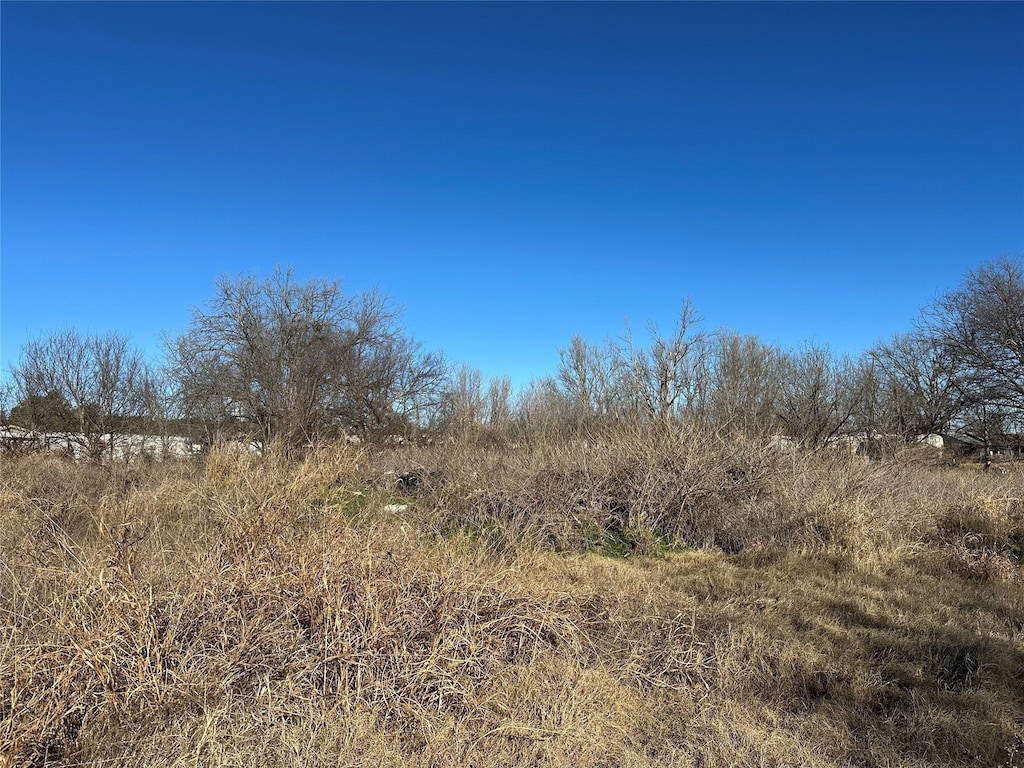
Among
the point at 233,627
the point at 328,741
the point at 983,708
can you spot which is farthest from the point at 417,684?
the point at 983,708

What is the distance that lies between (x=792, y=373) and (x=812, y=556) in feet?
54.5

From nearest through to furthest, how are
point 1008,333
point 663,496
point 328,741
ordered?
point 328,741 < point 663,496 < point 1008,333

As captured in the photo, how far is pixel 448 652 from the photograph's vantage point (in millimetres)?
3715

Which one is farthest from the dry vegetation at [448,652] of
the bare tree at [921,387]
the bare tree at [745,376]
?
the bare tree at [921,387]

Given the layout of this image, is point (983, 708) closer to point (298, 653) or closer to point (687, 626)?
point (687, 626)

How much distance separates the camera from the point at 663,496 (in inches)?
365

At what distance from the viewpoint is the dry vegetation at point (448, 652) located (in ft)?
9.80

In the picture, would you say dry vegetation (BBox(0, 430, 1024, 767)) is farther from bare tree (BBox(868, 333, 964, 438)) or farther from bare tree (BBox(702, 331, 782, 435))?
bare tree (BBox(868, 333, 964, 438))

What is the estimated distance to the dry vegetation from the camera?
2.99 meters

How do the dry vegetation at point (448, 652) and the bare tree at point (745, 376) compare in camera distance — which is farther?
the bare tree at point (745, 376)

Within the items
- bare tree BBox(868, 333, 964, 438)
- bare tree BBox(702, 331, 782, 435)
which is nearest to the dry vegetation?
bare tree BBox(702, 331, 782, 435)

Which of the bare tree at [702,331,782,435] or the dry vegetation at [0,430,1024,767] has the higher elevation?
the bare tree at [702,331,782,435]

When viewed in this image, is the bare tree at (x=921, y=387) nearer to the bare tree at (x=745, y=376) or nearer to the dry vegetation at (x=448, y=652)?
the bare tree at (x=745, y=376)

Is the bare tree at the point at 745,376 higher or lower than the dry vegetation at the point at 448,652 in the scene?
higher
